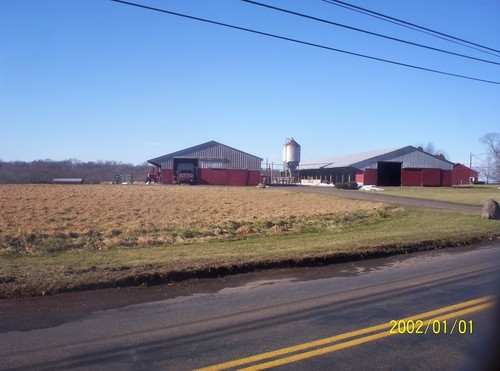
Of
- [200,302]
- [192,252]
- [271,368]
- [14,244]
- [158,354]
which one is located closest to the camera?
[271,368]

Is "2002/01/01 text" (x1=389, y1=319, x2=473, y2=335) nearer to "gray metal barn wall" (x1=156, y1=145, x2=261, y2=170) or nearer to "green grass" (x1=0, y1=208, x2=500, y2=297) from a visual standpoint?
"green grass" (x1=0, y1=208, x2=500, y2=297)

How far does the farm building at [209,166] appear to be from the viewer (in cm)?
6644

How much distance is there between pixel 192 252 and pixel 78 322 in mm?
5838

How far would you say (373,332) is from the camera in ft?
18.1

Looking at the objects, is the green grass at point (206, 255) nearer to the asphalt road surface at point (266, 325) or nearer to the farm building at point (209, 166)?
the asphalt road surface at point (266, 325)

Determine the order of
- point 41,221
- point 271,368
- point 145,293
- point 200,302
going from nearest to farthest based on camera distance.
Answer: point 271,368 → point 200,302 → point 145,293 → point 41,221

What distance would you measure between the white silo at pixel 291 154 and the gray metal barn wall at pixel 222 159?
15.6 meters

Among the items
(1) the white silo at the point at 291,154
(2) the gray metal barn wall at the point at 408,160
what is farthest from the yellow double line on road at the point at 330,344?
(1) the white silo at the point at 291,154

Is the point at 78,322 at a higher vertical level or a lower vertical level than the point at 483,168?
lower

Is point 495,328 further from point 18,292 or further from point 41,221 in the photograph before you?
point 41,221

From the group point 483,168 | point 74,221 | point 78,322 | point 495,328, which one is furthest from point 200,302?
point 483,168

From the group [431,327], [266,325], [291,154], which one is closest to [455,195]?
[431,327]

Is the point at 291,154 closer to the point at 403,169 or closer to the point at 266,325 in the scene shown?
the point at 403,169

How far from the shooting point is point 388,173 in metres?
65.5
